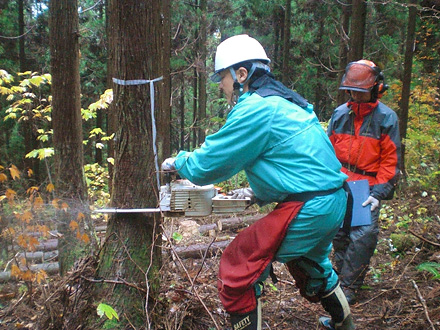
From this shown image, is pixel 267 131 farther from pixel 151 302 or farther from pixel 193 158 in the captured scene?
pixel 151 302

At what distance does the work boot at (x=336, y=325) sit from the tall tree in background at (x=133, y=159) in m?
1.50

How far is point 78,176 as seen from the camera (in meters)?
5.11

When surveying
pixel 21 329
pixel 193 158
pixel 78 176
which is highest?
pixel 193 158

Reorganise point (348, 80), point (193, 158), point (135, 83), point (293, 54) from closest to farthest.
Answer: point (193, 158)
point (135, 83)
point (348, 80)
point (293, 54)

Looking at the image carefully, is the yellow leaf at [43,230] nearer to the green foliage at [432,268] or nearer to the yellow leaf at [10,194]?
the yellow leaf at [10,194]

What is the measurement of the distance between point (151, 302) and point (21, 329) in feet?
3.59

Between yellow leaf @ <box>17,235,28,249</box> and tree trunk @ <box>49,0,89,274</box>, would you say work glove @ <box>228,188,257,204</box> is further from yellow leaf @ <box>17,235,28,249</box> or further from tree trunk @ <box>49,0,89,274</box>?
tree trunk @ <box>49,0,89,274</box>

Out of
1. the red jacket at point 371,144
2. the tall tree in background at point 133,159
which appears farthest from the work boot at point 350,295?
the tall tree in background at point 133,159

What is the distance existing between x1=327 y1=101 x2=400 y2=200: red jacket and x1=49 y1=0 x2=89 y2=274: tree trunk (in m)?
3.34

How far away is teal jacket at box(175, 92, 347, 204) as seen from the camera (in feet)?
7.51

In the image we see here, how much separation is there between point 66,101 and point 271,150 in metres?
3.72

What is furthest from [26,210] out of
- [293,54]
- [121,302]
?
[293,54]

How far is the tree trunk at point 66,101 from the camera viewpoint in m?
4.90

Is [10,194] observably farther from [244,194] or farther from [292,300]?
[292,300]
